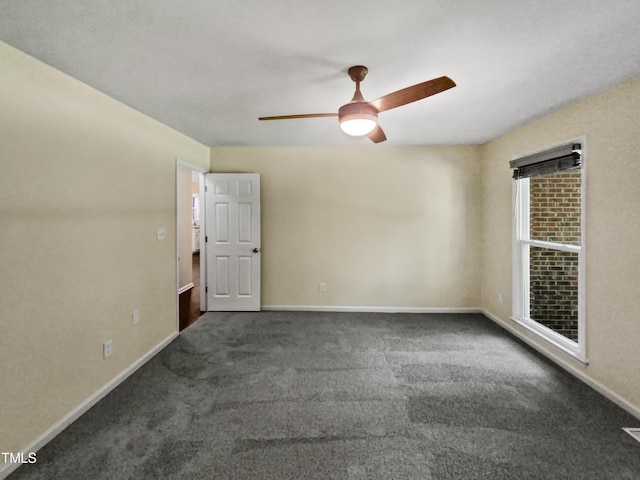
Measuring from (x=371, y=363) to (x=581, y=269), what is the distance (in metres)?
1.99

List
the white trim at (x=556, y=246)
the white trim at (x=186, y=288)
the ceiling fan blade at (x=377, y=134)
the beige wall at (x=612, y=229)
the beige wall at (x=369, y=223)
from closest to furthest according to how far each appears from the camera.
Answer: the beige wall at (x=612, y=229)
the ceiling fan blade at (x=377, y=134)
the white trim at (x=556, y=246)
the beige wall at (x=369, y=223)
the white trim at (x=186, y=288)

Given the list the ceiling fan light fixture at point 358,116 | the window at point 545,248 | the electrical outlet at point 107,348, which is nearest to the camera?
the ceiling fan light fixture at point 358,116

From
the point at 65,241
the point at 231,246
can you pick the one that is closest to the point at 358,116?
the point at 65,241

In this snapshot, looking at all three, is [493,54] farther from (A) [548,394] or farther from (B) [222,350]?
(B) [222,350]

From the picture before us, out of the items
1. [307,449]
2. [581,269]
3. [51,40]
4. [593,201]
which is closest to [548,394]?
[581,269]

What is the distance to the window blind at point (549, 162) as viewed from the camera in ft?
8.30

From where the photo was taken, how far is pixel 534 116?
9.55ft

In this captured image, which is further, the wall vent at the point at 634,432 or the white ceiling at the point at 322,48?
the wall vent at the point at 634,432

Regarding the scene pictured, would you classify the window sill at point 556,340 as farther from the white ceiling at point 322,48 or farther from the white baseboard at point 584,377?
the white ceiling at point 322,48

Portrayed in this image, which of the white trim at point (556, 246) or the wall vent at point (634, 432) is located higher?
the white trim at point (556, 246)

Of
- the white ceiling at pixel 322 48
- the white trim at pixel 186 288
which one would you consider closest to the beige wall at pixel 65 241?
the white ceiling at pixel 322 48

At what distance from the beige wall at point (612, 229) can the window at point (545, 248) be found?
64 centimetres

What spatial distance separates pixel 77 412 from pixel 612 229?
13.4ft

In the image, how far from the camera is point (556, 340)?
2.87 meters
